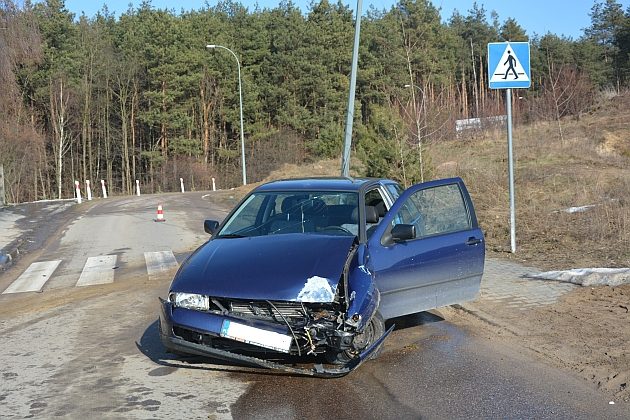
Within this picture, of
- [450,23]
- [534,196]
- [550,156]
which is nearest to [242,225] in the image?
[534,196]

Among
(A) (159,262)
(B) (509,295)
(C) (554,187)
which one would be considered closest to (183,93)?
(C) (554,187)

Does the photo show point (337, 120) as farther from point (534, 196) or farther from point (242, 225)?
point (242, 225)

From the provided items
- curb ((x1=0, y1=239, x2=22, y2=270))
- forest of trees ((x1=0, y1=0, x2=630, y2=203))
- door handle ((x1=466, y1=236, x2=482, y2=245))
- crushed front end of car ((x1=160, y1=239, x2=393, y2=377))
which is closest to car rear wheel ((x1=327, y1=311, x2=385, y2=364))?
crushed front end of car ((x1=160, y1=239, x2=393, y2=377))

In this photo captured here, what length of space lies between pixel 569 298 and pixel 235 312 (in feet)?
14.7

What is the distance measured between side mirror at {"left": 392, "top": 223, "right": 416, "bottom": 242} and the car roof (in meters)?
0.76

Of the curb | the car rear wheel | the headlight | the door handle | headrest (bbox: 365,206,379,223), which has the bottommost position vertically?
the curb

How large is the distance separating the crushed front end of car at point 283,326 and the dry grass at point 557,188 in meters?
5.67

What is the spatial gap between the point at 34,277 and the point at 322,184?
278 inches

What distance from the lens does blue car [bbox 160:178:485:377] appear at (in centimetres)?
550

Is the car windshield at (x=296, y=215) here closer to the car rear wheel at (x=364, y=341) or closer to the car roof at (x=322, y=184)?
the car roof at (x=322, y=184)

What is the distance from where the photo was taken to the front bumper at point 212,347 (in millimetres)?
5445

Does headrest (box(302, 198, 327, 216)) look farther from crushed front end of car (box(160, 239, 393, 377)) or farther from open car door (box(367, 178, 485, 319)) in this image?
crushed front end of car (box(160, 239, 393, 377))

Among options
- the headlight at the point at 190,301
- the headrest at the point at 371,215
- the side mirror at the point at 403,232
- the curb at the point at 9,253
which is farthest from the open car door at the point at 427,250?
the curb at the point at 9,253

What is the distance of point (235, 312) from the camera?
221 inches
